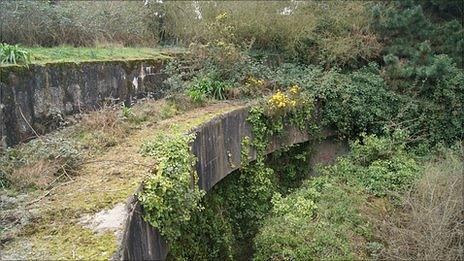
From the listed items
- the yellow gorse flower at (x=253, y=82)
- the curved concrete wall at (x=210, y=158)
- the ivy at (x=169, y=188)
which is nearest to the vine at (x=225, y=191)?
the ivy at (x=169, y=188)

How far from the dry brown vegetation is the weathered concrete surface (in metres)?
5.74

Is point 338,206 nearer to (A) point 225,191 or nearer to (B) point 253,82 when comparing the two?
(A) point 225,191

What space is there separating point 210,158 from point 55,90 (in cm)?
283

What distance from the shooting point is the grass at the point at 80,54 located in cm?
766

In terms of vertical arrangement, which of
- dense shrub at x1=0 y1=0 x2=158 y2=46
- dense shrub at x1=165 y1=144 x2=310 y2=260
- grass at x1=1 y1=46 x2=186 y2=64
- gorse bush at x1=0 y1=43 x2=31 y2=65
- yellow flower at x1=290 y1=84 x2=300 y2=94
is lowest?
dense shrub at x1=165 y1=144 x2=310 y2=260

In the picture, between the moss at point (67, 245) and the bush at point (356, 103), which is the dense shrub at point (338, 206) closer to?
the bush at point (356, 103)

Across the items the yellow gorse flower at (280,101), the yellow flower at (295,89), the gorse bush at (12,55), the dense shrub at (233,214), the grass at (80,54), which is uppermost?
the gorse bush at (12,55)

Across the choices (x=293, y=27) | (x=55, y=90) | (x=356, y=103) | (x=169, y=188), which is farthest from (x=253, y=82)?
(x=169, y=188)

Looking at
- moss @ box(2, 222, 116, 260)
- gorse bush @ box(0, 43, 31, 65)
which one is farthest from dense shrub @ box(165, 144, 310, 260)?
gorse bush @ box(0, 43, 31, 65)

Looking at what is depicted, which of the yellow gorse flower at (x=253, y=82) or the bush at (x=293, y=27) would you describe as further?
the bush at (x=293, y=27)

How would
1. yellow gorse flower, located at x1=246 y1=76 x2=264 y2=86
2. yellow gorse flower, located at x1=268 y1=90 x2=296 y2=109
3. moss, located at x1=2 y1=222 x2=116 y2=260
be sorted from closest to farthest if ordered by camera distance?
1. moss, located at x1=2 y1=222 x2=116 y2=260
2. yellow gorse flower, located at x1=268 y1=90 x2=296 y2=109
3. yellow gorse flower, located at x1=246 y1=76 x2=264 y2=86

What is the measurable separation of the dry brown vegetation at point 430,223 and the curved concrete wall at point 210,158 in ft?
9.57

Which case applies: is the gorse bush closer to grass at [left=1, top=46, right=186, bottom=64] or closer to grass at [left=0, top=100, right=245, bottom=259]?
grass at [left=1, top=46, right=186, bottom=64]

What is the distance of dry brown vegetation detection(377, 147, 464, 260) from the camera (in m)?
7.38
